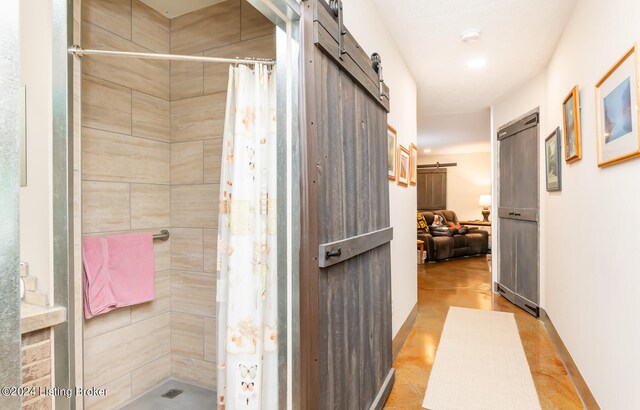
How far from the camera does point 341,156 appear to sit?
150cm

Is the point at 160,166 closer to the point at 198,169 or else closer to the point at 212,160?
the point at 198,169

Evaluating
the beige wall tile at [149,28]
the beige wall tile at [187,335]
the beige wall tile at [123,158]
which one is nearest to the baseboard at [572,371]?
the beige wall tile at [187,335]

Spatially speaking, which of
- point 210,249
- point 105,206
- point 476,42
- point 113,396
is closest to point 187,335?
point 113,396

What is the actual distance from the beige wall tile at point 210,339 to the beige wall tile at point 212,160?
96cm

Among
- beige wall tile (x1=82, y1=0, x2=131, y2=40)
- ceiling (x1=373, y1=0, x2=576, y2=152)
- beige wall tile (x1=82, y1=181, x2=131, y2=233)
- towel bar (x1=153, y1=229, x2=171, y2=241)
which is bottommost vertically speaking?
towel bar (x1=153, y1=229, x2=171, y2=241)

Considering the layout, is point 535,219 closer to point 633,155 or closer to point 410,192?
point 410,192

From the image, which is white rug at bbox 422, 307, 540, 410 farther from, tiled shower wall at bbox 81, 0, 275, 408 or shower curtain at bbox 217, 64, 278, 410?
tiled shower wall at bbox 81, 0, 275, 408

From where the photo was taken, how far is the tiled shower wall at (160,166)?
1.99 meters

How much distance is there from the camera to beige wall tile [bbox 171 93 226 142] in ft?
7.54

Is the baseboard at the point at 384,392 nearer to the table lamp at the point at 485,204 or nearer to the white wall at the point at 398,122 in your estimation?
the white wall at the point at 398,122

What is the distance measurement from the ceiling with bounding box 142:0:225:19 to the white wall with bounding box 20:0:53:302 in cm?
131

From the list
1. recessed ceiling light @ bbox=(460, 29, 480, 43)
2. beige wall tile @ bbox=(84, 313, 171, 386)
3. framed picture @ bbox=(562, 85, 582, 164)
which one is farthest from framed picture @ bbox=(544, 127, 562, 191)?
beige wall tile @ bbox=(84, 313, 171, 386)

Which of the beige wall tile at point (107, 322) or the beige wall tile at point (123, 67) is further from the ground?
the beige wall tile at point (123, 67)

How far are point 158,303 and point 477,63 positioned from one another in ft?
11.6
